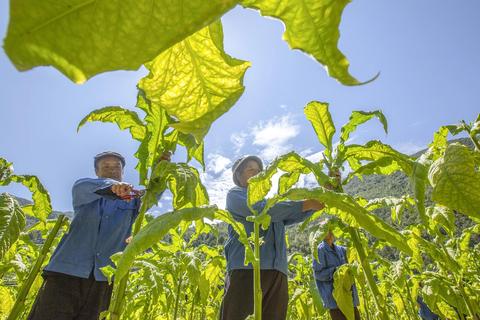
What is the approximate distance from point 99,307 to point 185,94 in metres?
3.00

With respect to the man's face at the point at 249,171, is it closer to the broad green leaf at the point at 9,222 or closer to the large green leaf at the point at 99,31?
the broad green leaf at the point at 9,222

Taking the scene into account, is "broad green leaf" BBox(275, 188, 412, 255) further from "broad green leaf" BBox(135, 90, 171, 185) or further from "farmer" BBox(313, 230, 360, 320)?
"farmer" BBox(313, 230, 360, 320)

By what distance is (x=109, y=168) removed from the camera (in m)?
3.51

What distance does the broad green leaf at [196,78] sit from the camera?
1.16 feet

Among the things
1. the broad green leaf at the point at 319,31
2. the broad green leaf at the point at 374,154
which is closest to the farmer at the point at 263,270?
the broad green leaf at the point at 374,154

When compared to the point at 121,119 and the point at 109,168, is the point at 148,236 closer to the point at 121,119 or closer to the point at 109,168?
the point at 121,119

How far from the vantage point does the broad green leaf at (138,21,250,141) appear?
352mm

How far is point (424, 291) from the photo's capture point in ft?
9.14

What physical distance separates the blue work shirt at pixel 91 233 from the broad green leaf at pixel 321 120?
1.54m

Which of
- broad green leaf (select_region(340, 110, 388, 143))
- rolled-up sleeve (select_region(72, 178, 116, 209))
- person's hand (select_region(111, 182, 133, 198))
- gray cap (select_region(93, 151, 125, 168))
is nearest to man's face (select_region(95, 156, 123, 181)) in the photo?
gray cap (select_region(93, 151, 125, 168))

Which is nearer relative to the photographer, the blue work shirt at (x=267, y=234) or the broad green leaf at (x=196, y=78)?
the broad green leaf at (x=196, y=78)

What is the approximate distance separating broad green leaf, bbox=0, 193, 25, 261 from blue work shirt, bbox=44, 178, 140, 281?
715mm

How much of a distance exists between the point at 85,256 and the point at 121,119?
153cm

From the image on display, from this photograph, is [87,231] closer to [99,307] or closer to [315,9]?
[99,307]
